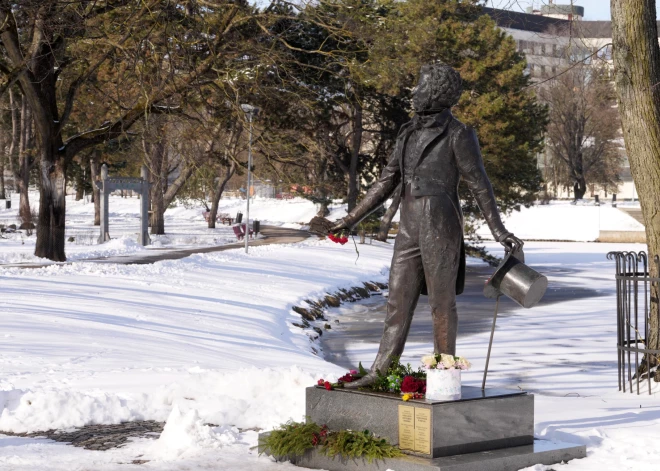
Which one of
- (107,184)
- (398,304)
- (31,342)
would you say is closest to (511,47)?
(107,184)

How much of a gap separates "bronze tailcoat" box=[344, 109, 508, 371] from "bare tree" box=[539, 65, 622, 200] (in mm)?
71032

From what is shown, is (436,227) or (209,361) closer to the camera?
(436,227)

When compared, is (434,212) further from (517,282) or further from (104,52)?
(104,52)

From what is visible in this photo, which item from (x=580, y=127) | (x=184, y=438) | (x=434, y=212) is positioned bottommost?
(x=184, y=438)

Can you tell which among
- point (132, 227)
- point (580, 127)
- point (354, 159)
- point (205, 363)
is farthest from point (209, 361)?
point (580, 127)

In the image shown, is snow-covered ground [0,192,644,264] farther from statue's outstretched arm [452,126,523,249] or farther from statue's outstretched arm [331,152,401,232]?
statue's outstretched arm [452,126,523,249]

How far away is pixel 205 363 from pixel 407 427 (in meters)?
5.61

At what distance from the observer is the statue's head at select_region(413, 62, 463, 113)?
24.8 ft

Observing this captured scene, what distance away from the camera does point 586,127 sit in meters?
85.4

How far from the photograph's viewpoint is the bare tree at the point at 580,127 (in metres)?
80.1

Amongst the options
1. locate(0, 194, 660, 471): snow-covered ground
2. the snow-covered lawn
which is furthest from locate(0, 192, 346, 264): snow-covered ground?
the snow-covered lawn

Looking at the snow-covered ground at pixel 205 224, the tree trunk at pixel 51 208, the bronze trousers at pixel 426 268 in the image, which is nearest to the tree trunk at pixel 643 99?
the bronze trousers at pixel 426 268

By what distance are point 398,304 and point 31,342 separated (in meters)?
6.44

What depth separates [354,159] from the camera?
1719 inches
